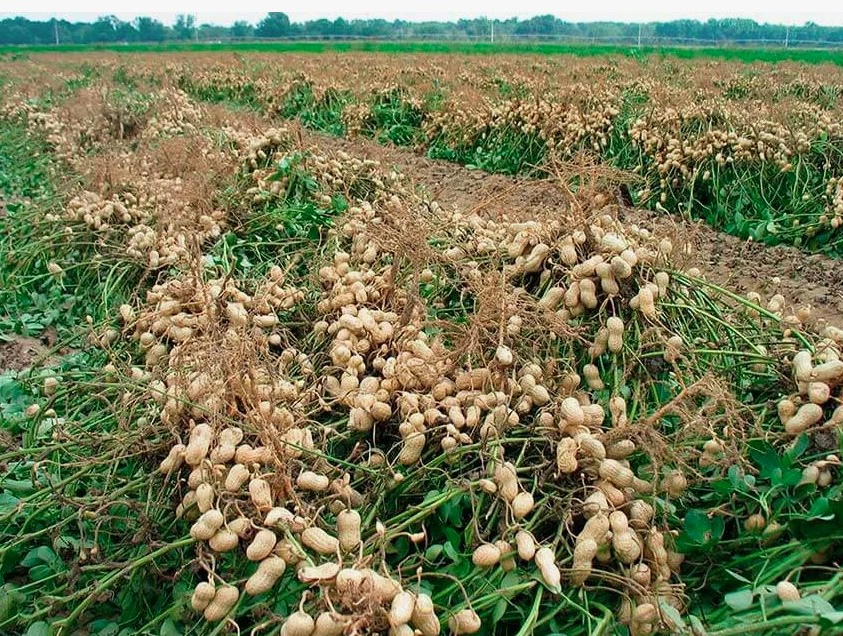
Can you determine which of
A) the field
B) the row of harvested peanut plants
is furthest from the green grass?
the field

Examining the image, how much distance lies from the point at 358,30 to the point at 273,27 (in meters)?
6.86

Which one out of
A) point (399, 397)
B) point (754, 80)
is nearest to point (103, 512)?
point (399, 397)

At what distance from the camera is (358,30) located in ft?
175

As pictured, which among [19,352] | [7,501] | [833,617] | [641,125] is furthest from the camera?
[641,125]

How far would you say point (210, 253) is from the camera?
363cm

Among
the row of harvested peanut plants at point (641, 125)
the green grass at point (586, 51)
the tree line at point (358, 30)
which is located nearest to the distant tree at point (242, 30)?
the tree line at point (358, 30)

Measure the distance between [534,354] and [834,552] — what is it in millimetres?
898

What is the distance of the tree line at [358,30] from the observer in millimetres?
45750

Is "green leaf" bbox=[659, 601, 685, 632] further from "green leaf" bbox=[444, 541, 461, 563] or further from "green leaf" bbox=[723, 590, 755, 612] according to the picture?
"green leaf" bbox=[444, 541, 461, 563]

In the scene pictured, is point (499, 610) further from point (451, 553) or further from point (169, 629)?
point (169, 629)

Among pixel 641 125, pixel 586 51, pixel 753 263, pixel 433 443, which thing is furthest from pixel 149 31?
pixel 433 443

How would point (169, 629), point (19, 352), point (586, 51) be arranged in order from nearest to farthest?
point (169, 629)
point (19, 352)
point (586, 51)

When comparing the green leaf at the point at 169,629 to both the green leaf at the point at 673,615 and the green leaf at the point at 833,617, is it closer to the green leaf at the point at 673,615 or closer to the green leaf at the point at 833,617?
the green leaf at the point at 673,615

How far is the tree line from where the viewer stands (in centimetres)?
4575
